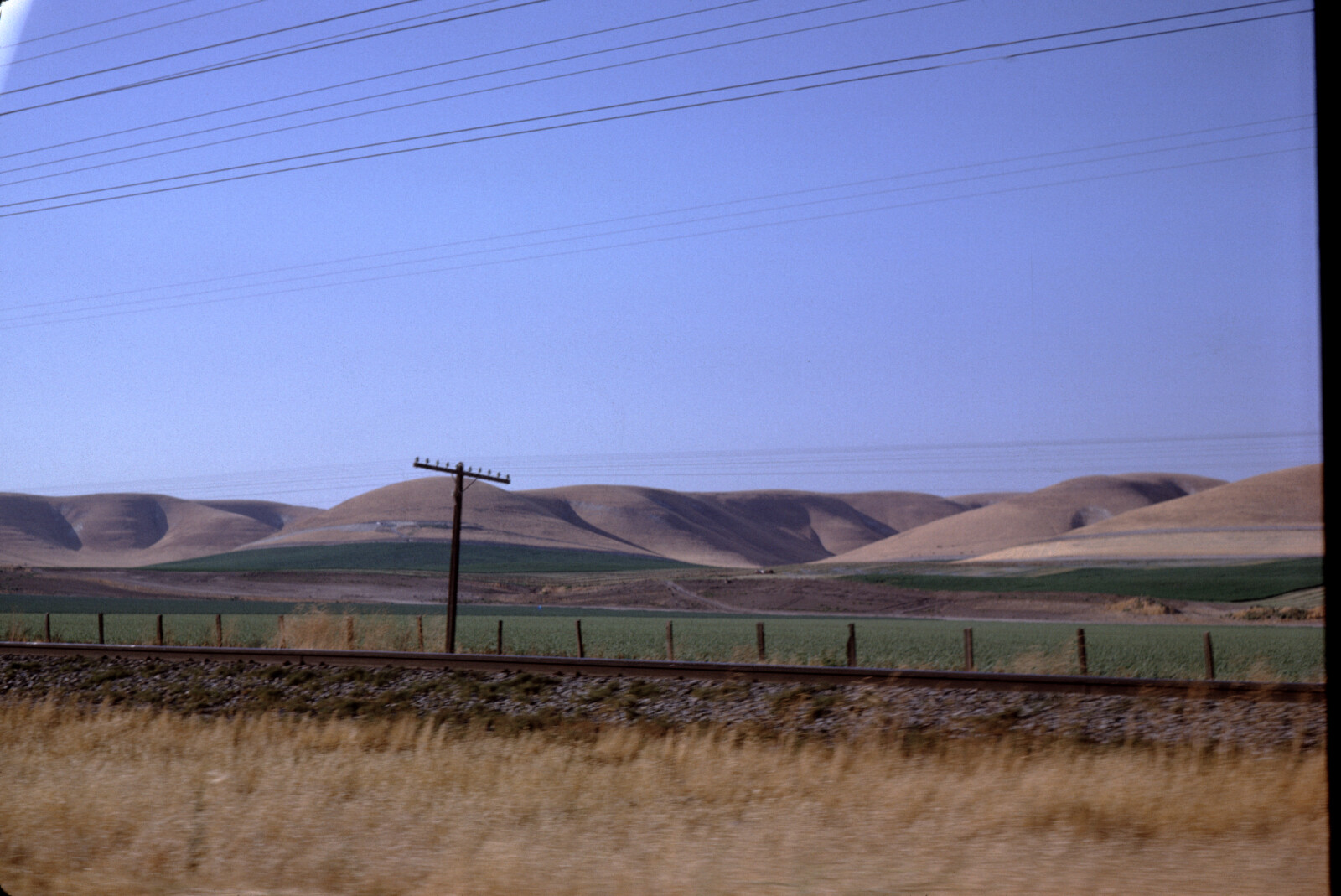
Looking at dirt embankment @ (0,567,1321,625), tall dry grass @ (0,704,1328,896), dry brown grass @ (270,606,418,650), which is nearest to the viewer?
tall dry grass @ (0,704,1328,896)

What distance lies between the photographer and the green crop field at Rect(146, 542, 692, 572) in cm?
16862

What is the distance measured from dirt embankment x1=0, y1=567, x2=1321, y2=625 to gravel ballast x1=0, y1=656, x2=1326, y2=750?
60.8 meters

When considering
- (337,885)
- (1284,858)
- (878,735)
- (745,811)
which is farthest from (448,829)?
(878,735)

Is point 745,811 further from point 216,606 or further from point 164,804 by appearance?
point 216,606

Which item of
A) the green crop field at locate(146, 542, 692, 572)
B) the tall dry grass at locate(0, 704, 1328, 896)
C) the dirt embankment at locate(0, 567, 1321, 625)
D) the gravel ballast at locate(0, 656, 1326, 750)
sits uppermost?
the tall dry grass at locate(0, 704, 1328, 896)

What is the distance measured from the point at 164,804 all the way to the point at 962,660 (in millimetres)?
26445

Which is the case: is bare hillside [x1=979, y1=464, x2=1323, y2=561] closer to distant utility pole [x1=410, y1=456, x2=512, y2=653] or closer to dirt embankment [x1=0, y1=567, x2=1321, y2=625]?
dirt embankment [x1=0, y1=567, x2=1321, y2=625]

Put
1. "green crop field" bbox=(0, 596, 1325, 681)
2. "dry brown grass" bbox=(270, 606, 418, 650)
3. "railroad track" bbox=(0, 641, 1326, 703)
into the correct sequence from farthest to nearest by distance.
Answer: "dry brown grass" bbox=(270, 606, 418, 650), "green crop field" bbox=(0, 596, 1325, 681), "railroad track" bbox=(0, 641, 1326, 703)

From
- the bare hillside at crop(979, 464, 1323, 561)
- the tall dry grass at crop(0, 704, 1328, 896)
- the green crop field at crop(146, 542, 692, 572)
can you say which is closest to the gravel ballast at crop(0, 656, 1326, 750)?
the tall dry grass at crop(0, 704, 1328, 896)

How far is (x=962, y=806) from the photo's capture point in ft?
34.3

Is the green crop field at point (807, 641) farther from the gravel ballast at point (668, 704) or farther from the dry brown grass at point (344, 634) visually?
the gravel ballast at point (668, 704)

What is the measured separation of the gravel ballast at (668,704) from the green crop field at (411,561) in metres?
135

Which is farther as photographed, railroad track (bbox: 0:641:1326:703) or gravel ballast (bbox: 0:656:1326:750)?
railroad track (bbox: 0:641:1326:703)

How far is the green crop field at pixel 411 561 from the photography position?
16862 centimetres
